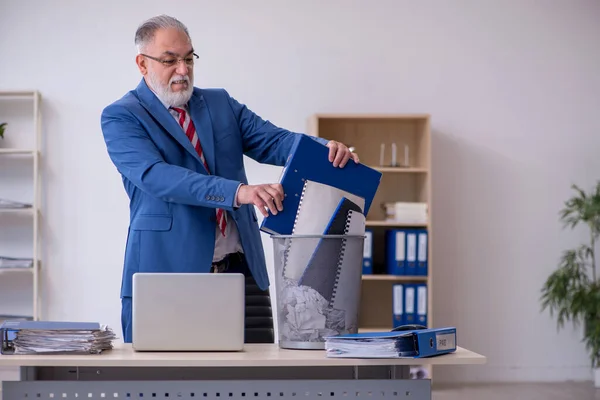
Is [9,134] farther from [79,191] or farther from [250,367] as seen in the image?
[250,367]

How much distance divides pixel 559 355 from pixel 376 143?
1931 mm

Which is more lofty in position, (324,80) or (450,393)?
(324,80)

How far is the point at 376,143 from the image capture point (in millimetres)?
5609

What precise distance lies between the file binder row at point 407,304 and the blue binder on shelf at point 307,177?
320 cm

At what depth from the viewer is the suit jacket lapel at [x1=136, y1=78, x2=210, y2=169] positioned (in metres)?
2.41

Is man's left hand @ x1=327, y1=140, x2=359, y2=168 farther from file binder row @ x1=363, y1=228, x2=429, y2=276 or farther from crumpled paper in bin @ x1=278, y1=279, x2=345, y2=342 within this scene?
file binder row @ x1=363, y1=228, x2=429, y2=276

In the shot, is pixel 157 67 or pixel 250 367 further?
pixel 157 67

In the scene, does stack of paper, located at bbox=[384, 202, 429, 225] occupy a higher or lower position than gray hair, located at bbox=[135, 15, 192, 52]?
Answer: lower

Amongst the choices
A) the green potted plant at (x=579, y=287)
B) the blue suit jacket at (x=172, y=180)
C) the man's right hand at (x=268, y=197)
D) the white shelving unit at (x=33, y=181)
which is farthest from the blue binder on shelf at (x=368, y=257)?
the man's right hand at (x=268, y=197)

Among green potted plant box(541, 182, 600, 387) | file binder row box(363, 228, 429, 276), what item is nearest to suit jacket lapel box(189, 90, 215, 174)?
file binder row box(363, 228, 429, 276)

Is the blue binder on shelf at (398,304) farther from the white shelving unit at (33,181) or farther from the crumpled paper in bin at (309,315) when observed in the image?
the crumpled paper in bin at (309,315)

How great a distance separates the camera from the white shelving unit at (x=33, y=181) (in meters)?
5.23

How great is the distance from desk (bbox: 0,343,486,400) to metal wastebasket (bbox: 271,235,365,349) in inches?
2.5

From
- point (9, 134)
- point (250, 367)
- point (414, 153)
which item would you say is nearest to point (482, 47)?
point (414, 153)
